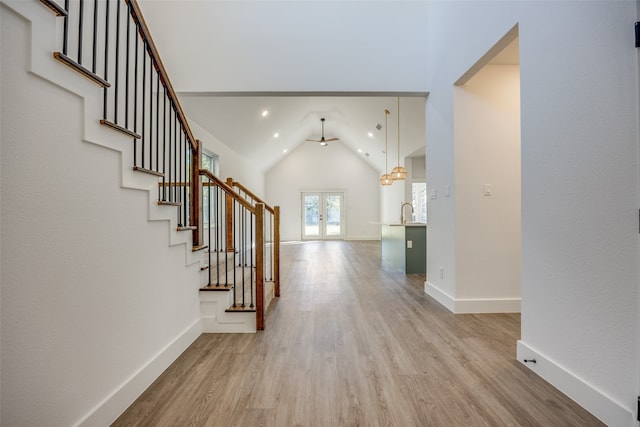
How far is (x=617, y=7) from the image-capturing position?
138 cm

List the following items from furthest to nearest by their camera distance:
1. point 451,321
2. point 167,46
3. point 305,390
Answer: point 167,46 < point 451,321 < point 305,390

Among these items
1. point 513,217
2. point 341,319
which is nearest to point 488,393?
point 341,319

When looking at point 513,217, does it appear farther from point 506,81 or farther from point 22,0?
point 22,0

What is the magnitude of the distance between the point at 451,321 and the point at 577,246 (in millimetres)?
1432

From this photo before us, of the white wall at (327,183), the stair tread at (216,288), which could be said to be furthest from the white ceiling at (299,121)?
the stair tread at (216,288)

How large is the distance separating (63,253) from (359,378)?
164 centimetres

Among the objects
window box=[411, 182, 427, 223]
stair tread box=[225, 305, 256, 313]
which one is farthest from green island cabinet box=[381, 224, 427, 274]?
window box=[411, 182, 427, 223]

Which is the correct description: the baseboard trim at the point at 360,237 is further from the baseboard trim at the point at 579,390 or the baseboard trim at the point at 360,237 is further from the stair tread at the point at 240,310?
the baseboard trim at the point at 579,390

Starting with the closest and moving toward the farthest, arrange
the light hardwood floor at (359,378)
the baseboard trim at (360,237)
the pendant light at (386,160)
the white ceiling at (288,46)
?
the light hardwood floor at (359,378) → the white ceiling at (288,46) → the pendant light at (386,160) → the baseboard trim at (360,237)

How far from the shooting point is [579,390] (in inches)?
61.1

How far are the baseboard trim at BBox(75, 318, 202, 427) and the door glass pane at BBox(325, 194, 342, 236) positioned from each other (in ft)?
31.2

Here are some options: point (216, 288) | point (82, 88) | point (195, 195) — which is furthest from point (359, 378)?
point (82, 88)

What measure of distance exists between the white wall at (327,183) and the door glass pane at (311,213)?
0.90ft

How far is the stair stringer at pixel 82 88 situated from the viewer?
1.08 m
